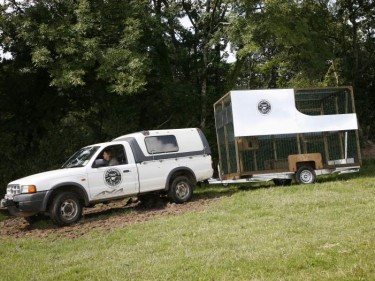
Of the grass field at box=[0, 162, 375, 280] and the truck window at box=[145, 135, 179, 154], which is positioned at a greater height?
the truck window at box=[145, 135, 179, 154]

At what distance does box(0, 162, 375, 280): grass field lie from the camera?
553cm

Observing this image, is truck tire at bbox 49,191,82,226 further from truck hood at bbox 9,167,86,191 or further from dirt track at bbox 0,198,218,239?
truck hood at bbox 9,167,86,191

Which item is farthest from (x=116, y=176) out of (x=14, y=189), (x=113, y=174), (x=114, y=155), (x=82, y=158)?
(x=14, y=189)

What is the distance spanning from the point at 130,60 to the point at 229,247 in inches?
421

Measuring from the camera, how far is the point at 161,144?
42.7 ft

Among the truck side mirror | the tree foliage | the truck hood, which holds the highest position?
the tree foliage

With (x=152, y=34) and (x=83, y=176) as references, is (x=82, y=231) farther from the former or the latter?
(x=152, y=34)

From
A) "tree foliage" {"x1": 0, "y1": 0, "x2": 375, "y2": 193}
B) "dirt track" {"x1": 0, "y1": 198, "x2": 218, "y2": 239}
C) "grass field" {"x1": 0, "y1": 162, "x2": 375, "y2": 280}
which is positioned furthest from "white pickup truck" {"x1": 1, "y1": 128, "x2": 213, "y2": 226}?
"tree foliage" {"x1": 0, "y1": 0, "x2": 375, "y2": 193}

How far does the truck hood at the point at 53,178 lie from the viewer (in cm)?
1061

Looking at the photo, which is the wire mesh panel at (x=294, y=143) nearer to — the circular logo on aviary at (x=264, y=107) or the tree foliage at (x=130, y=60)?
the circular logo on aviary at (x=264, y=107)

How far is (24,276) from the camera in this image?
254 inches

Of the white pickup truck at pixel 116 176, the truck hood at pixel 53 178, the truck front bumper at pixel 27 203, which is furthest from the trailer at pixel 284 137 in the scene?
the truck front bumper at pixel 27 203

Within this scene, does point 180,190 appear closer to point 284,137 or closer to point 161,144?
point 161,144

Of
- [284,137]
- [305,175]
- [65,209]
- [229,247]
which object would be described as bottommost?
[229,247]
